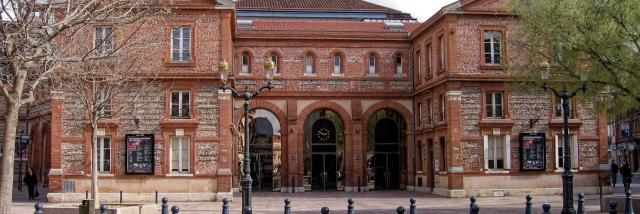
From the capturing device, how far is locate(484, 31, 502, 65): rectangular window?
34406 mm

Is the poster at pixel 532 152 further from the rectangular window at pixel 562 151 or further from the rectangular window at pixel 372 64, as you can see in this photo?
the rectangular window at pixel 372 64

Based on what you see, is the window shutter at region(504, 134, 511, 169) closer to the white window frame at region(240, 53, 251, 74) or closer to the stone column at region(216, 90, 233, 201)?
the stone column at region(216, 90, 233, 201)

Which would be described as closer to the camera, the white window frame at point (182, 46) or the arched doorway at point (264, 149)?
the white window frame at point (182, 46)

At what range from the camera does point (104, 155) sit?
1294 inches

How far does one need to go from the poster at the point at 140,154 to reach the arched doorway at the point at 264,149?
9007mm

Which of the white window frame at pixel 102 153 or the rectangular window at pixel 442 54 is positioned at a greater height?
the rectangular window at pixel 442 54

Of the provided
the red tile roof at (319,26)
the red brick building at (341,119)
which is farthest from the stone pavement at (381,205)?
the red tile roof at (319,26)

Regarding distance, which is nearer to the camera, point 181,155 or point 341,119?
point 181,155

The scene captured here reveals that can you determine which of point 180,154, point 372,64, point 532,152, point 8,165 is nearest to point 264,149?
point 372,64

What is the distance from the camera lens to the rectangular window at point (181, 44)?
32781 mm

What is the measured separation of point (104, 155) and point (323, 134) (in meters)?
12.8

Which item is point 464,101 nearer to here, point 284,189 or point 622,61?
point 284,189

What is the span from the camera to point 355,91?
40531 mm

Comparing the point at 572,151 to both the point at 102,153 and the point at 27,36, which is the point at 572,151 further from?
the point at 27,36
